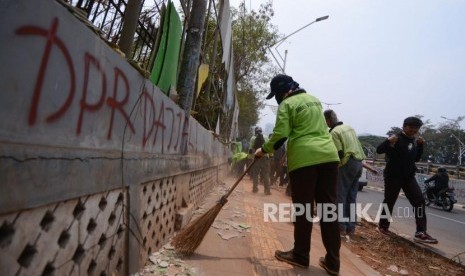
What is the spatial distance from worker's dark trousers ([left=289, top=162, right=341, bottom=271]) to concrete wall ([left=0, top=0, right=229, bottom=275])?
140 cm

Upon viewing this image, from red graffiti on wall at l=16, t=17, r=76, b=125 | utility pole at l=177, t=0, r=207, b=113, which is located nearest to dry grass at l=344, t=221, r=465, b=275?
utility pole at l=177, t=0, r=207, b=113

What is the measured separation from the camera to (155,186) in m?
3.26

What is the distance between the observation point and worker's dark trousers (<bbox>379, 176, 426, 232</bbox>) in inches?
205

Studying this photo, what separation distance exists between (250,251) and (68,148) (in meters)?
2.60

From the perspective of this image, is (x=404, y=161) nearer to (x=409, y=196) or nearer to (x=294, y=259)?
(x=409, y=196)

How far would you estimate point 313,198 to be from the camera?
11.5ft

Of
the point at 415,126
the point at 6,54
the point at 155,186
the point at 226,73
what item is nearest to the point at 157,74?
the point at 155,186

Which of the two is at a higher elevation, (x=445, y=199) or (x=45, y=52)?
(x=45, y=52)

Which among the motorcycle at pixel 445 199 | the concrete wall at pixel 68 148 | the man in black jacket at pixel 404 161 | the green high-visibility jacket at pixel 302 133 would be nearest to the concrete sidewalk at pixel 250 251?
the concrete wall at pixel 68 148

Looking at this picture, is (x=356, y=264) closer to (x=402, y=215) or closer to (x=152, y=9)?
(x=152, y=9)

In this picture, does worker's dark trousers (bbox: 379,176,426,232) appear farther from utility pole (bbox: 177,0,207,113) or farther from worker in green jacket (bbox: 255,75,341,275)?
utility pole (bbox: 177,0,207,113)

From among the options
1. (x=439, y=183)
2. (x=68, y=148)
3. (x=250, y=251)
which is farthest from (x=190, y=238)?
(x=439, y=183)

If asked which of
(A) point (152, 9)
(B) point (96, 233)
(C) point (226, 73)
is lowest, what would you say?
(B) point (96, 233)

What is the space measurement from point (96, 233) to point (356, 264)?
302 cm
